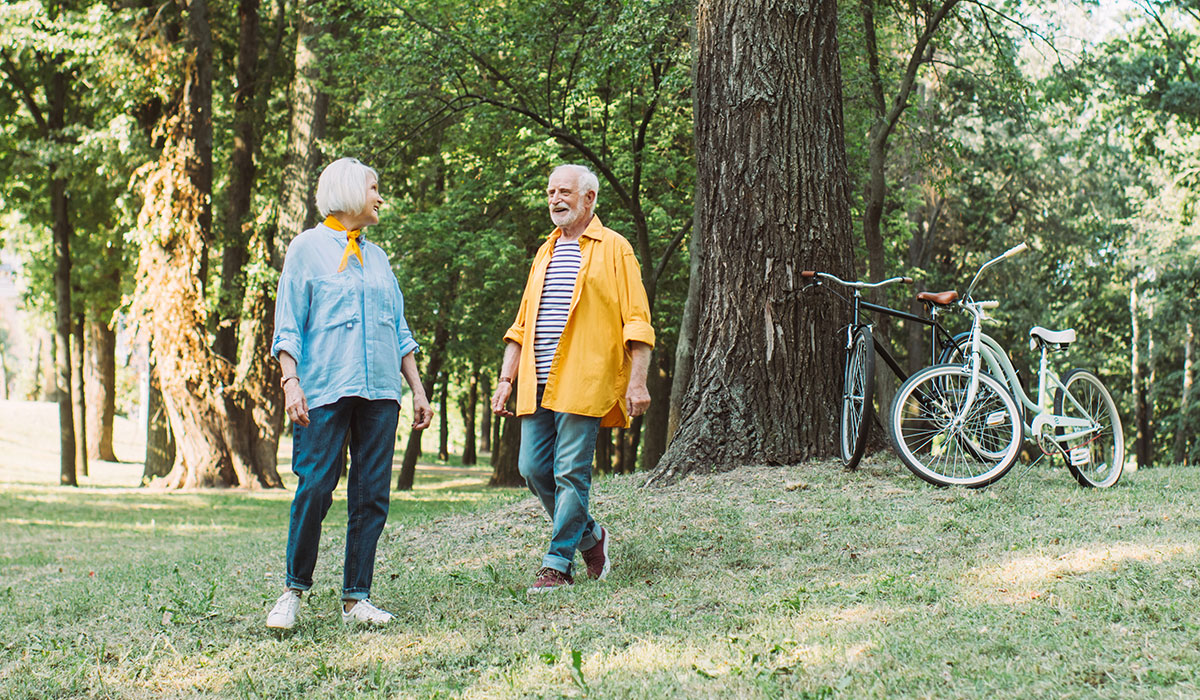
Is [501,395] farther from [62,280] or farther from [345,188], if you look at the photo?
[62,280]

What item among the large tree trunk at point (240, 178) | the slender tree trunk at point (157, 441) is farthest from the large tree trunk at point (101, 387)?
the large tree trunk at point (240, 178)

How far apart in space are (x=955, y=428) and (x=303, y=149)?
1438 cm

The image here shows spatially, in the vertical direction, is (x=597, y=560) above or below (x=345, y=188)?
below

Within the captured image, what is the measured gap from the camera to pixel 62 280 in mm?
19656

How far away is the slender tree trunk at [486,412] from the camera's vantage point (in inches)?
1260

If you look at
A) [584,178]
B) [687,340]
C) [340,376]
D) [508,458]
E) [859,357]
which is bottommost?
[508,458]

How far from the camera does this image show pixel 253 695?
11.5ft

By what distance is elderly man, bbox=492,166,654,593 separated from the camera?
465 cm

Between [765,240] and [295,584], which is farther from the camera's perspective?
[765,240]

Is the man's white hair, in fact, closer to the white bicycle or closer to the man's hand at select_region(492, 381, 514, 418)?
the man's hand at select_region(492, 381, 514, 418)

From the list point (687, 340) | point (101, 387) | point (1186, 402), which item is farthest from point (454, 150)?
point (1186, 402)

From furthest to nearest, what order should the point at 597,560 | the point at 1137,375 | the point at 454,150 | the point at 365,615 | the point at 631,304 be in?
the point at 1137,375, the point at 454,150, the point at 597,560, the point at 631,304, the point at 365,615

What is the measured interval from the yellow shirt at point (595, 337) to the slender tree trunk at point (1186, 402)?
2478 centimetres

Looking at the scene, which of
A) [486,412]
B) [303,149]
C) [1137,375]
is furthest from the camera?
[486,412]
